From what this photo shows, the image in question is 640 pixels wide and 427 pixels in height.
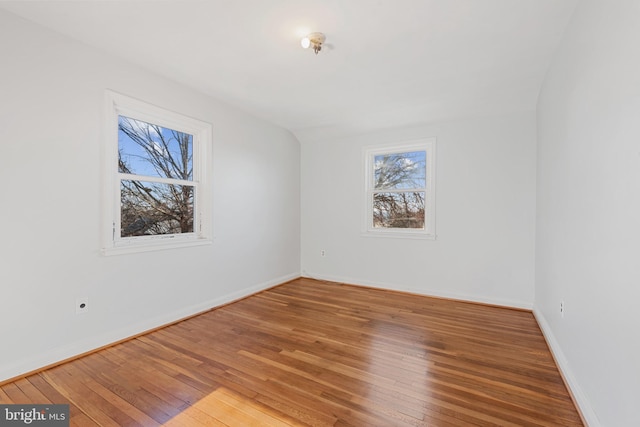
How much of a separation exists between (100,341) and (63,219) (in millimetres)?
1058

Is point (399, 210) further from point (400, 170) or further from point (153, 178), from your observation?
point (153, 178)

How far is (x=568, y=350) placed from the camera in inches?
77.7

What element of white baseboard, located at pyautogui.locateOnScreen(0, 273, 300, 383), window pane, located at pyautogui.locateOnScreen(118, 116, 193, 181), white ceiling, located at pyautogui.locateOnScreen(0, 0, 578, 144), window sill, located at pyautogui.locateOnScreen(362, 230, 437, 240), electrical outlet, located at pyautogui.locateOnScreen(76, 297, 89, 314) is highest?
white ceiling, located at pyautogui.locateOnScreen(0, 0, 578, 144)

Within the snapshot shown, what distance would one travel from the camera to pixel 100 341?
243 cm

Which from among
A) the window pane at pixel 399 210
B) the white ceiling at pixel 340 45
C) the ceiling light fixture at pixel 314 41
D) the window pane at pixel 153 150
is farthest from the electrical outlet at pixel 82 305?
the window pane at pixel 399 210

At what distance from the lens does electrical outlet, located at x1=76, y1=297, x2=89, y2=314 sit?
231 centimetres

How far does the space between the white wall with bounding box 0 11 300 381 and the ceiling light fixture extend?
1.64 meters

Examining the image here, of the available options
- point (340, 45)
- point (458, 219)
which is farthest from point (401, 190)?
point (340, 45)

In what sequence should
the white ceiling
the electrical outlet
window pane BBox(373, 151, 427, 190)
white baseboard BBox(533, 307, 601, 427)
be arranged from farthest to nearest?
window pane BBox(373, 151, 427, 190) < the electrical outlet < the white ceiling < white baseboard BBox(533, 307, 601, 427)

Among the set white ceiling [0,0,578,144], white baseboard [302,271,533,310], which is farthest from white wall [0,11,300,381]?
white baseboard [302,271,533,310]

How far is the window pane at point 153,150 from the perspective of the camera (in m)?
2.72

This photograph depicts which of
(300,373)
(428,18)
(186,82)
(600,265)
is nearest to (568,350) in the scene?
(600,265)

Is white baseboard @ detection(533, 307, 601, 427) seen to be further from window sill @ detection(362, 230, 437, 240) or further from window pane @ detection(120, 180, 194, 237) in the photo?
window pane @ detection(120, 180, 194, 237)

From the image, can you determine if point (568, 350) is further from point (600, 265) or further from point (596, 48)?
point (596, 48)
